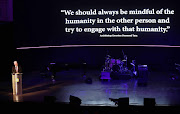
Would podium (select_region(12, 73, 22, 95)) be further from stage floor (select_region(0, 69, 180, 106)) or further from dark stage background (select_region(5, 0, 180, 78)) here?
dark stage background (select_region(5, 0, 180, 78))

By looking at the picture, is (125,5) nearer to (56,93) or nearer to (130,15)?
(130,15)

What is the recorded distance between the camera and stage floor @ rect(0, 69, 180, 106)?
7.96 meters

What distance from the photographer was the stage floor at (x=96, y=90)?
7.96 m

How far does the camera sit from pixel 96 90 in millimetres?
9219

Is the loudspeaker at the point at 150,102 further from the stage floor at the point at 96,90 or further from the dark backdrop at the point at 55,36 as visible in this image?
the dark backdrop at the point at 55,36

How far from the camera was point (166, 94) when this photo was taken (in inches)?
340

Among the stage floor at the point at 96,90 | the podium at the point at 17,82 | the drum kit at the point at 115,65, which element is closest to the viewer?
the stage floor at the point at 96,90

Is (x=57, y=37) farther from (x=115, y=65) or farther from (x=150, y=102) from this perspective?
(x=150, y=102)

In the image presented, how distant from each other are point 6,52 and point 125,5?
5.80 m

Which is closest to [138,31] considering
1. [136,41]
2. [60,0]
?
[136,41]

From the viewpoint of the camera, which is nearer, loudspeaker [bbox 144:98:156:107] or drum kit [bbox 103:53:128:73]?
loudspeaker [bbox 144:98:156:107]

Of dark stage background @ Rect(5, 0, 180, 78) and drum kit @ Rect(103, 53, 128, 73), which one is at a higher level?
dark stage background @ Rect(5, 0, 180, 78)

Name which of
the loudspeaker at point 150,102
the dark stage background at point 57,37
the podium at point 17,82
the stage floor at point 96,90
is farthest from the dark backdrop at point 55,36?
the loudspeaker at point 150,102

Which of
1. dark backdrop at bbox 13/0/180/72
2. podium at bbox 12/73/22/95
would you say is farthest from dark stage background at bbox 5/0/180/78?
podium at bbox 12/73/22/95
